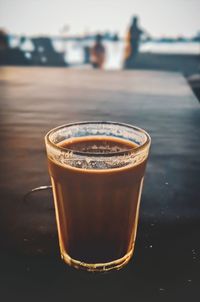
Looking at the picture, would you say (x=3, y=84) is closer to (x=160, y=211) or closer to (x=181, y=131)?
(x=181, y=131)

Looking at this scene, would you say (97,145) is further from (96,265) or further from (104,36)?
(104,36)

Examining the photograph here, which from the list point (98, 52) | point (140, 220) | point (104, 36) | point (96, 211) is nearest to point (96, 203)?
point (96, 211)

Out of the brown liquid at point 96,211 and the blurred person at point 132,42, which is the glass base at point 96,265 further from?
the blurred person at point 132,42

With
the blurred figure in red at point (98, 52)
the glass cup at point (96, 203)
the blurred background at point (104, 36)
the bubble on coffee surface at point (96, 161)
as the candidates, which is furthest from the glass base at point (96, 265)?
the blurred figure in red at point (98, 52)

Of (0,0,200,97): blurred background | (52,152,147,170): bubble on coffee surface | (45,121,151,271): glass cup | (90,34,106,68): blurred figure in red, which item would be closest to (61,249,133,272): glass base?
(45,121,151,271): glass cup

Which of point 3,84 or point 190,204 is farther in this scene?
point 3,84

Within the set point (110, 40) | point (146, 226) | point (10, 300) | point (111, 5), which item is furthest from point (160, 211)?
point (111, 5)
